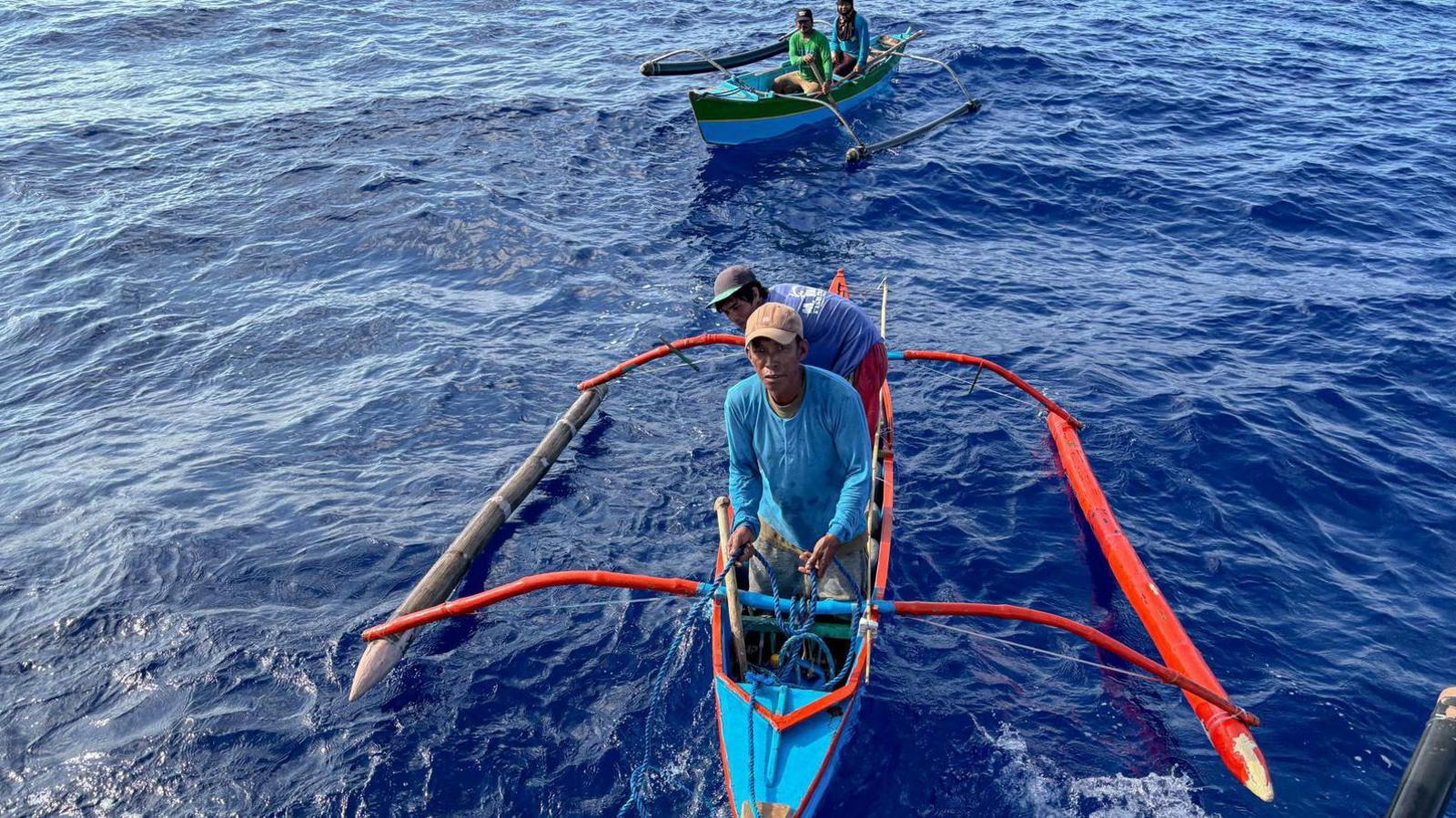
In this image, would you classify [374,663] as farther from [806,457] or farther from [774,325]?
[774,325]

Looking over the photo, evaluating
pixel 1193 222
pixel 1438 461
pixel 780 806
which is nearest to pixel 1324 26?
pixel 1193 222

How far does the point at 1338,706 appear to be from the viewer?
7.44 m

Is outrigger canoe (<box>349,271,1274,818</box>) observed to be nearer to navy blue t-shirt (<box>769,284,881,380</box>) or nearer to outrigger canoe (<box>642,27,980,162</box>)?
navy blue t-shirt (<box>769,284,881,380</box>)

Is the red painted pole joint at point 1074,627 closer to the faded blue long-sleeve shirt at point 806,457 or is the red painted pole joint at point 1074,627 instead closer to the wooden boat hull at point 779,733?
the wooden boat hull at point 779,733

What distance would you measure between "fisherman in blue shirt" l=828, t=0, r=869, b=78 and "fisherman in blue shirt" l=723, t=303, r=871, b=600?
14.8 meters

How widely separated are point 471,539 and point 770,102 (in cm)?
1181

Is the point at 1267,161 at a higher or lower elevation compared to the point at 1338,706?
higher

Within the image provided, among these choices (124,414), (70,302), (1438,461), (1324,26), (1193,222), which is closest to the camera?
(1438,461)

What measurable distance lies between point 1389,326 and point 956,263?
220 inches

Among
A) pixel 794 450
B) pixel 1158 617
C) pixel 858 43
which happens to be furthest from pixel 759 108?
pixel 794 450

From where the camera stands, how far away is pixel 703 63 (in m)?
19.6

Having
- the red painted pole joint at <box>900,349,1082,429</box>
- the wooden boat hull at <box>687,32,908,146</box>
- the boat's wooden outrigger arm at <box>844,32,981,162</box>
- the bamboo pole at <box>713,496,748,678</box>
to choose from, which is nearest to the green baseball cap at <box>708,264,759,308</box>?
the bamboo pole at <box>713,496,748,678</box>

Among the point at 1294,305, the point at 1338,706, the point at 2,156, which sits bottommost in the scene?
the point at 1338,706

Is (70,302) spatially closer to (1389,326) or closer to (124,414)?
(124,414)
